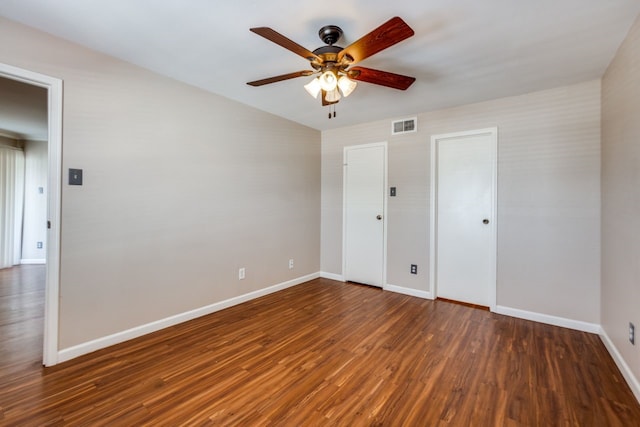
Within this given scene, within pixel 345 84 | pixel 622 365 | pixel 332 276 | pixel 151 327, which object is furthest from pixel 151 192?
pixel 622 365

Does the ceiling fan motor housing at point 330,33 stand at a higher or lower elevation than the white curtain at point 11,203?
higher

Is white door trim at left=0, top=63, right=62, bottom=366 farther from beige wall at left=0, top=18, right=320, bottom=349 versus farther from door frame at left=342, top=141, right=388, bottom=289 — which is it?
door frame at left=342, top=141, right=388, bottom=289

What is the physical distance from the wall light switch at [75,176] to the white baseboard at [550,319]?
4.10m

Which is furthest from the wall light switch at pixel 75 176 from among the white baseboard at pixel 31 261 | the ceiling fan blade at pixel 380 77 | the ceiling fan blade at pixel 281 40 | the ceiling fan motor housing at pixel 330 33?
the white baseboard at pixel 31 261

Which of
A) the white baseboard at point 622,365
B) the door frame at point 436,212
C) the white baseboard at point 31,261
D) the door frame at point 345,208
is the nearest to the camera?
the white baseboard at point 622,365

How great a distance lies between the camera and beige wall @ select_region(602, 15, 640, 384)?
1.81 metres

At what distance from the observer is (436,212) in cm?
357

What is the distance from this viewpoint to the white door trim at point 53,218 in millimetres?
2041

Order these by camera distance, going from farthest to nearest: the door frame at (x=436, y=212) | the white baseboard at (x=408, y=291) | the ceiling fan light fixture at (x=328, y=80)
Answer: the white baseboard at (x=408, y=291) → the door frame at (x=436, y=212) → the ceiling fan light fixture at (x=328, y=80)

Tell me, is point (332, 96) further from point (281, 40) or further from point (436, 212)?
point (436, 212)

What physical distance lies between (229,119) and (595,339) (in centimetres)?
415

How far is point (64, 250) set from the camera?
212 centimetres

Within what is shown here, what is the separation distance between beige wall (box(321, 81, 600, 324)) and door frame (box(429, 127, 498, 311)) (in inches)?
1.8

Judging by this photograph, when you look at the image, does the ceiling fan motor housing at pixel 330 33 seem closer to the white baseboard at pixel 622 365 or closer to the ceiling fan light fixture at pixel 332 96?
the ceiling fan light fixture at pixel 332 96
